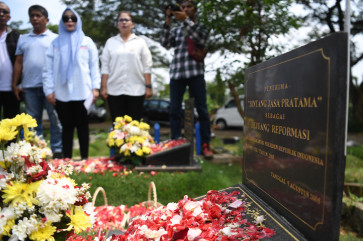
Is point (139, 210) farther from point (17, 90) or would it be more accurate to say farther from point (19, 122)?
point (17, 90)

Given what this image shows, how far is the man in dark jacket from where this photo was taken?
402cm

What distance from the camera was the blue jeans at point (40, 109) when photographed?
4.00 meters

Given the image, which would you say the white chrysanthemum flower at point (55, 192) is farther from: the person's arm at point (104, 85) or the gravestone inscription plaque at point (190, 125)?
the person's arm at point (104, 85)

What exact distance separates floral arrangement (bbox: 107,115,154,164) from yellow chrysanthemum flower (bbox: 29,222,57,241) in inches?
96.2

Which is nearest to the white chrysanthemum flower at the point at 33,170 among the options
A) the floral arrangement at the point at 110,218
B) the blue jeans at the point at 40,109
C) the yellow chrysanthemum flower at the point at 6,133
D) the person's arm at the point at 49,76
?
the yellow chrysanthemum flower at the point at 6,133

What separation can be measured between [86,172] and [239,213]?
225 centimetres

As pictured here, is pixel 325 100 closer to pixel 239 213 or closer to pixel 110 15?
pixel 239 213

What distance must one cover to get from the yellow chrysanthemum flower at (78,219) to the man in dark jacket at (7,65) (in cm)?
354

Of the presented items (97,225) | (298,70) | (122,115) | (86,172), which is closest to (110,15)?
(122,115)

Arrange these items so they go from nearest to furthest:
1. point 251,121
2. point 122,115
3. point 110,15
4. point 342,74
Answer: point 342,74
point 251,121
point 122,115
point 110,15

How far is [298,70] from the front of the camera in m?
1.22

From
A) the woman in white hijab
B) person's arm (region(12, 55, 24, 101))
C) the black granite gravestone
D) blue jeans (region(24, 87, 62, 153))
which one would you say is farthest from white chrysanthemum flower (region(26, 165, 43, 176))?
person's arm (region(12, 55, 24, 101))

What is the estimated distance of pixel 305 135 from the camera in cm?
116

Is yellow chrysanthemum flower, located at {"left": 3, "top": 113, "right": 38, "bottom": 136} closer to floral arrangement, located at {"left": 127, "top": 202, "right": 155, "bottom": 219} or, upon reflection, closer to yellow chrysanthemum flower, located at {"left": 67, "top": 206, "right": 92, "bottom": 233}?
yellow chrysanthemum flower, located at {"left": 67, "top": 206, "right": 92, "bottom": 233}
